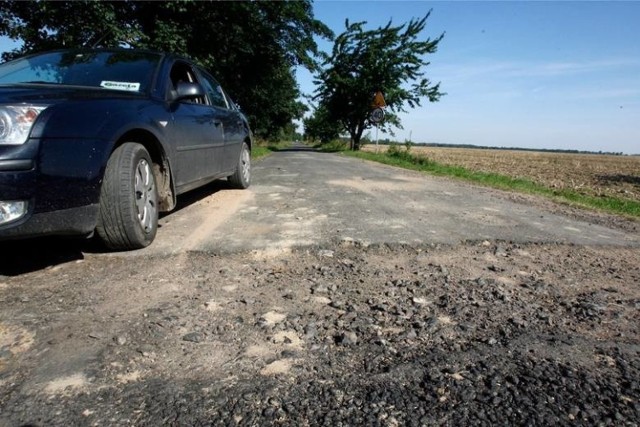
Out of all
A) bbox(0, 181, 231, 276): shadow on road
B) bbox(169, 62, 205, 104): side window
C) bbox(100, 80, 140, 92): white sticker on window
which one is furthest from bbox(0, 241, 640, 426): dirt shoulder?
bbox(169, 62, 205, 104): side window

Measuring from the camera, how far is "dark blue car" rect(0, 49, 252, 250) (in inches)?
94.8

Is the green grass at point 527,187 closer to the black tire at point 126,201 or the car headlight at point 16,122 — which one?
the black tire at point 126,201

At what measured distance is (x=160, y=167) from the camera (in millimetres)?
3619

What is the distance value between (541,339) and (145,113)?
9.99 feet

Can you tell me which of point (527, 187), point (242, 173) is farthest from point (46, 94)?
point (527, 187)

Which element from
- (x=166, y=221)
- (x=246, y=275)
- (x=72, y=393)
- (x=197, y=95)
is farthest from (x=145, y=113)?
(x=72, y=393)

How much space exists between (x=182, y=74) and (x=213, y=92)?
31.7 inches

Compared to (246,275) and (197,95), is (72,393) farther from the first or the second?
(197,95)

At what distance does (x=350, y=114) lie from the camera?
1192 inches

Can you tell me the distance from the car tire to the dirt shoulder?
303 cm

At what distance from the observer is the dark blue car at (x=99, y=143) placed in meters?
2.41

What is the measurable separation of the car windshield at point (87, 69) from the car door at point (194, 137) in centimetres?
34

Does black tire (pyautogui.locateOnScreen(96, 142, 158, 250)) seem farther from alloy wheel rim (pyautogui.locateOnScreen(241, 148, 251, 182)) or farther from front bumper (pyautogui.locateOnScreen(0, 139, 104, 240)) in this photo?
alloy wheel rim (pyautogui.locateOnScreen(241, 148, 251, 182))

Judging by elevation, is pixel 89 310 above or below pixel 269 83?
below
